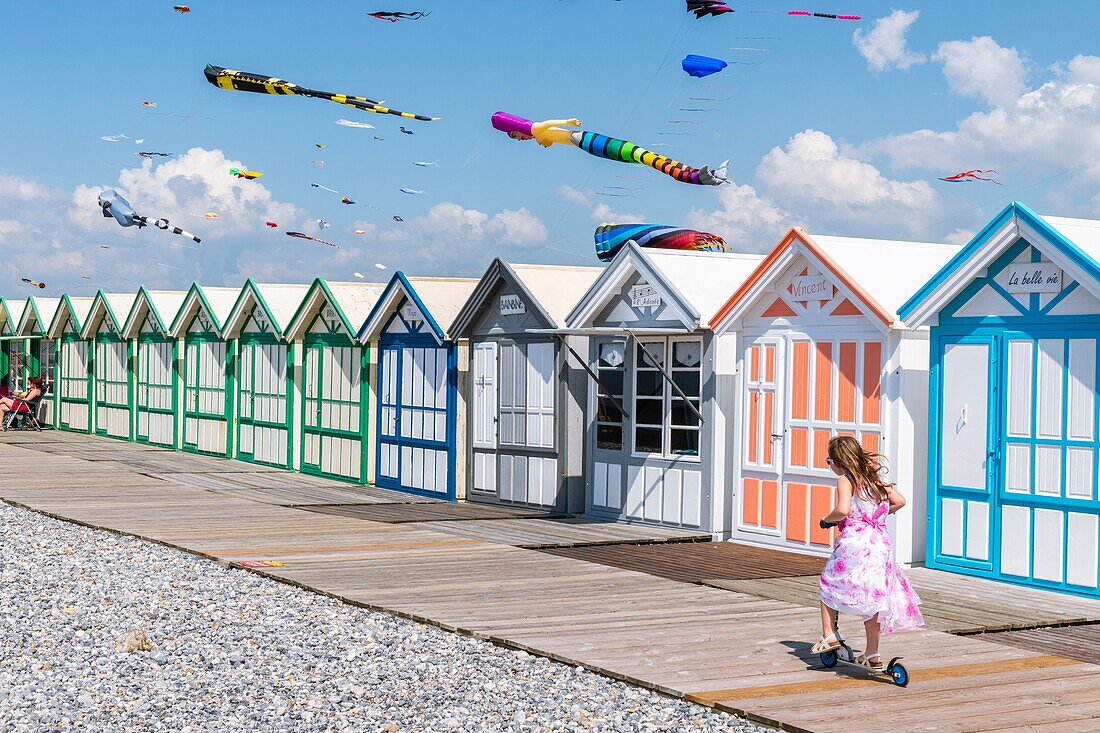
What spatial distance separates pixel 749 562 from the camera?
11.8 metres

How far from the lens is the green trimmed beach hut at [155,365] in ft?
82.1

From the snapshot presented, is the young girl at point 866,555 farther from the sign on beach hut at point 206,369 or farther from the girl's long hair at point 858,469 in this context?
the sign on beach hut at point 206,369

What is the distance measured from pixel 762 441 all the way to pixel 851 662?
218 inches

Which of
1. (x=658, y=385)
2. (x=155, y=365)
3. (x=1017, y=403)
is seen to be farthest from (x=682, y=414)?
(x=155, y=365)

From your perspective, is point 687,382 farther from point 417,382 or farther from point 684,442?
point 417,382

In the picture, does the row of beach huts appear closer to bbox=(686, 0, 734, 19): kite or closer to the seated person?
bbox=(686, 0, 734, 19): kite

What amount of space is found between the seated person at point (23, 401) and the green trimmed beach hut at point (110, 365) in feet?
8.28

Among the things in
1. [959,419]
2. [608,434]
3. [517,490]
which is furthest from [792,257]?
[517,490]

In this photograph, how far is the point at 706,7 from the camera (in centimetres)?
1166

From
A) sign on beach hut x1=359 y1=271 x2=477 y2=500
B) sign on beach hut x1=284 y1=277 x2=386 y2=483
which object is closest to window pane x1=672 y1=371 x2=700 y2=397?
sign on beach hut x1=359 y1=271 x2=477 y2=500

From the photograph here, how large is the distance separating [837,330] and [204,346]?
46.3 ft

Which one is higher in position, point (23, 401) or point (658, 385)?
point (658, 385)

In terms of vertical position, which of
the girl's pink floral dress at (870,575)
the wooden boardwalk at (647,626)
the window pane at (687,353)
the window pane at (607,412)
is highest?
the window pane at (687,353)

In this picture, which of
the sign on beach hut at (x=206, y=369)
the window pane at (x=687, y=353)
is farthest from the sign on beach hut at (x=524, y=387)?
the sign on beach hut at (x=206, y=369)
